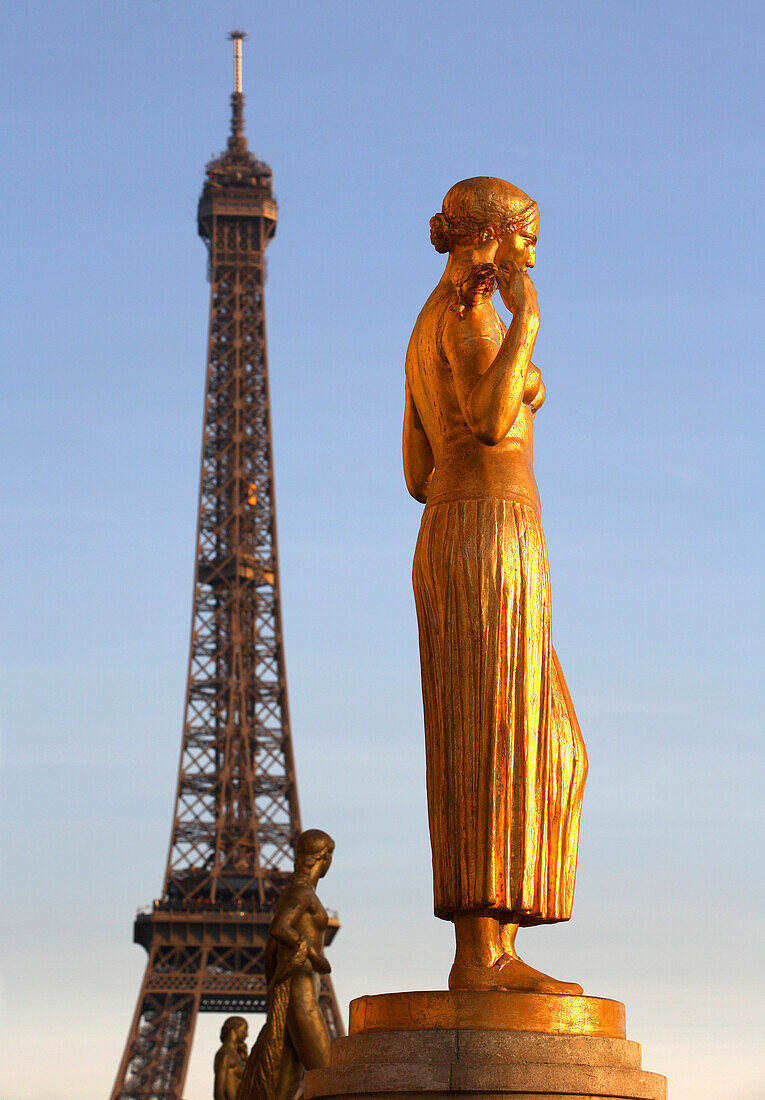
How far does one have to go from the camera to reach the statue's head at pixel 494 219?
7793 mm

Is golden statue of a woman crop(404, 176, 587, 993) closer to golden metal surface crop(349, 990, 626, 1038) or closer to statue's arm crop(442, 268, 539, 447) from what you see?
statue's arm crop(442, 268, 539, 447)

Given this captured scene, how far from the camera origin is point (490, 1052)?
6477 mm

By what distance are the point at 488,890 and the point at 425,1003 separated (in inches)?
23.7

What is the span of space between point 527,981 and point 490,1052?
516mm

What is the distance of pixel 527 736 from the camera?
24.0ft

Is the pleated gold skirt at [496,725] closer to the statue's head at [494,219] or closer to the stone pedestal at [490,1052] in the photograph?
the stone pedestal at [490,1052]

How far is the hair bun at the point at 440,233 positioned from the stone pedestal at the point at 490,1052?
10.7 ft

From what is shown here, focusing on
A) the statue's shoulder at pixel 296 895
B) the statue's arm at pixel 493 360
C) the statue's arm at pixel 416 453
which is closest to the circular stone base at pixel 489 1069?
the statue's arm at pixel 493 360

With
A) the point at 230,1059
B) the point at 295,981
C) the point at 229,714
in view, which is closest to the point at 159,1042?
the point at 229,714

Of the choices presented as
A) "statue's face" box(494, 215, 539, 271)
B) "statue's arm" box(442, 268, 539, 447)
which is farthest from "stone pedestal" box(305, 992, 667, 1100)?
"statue's face" box(494, 215, 539, 271)

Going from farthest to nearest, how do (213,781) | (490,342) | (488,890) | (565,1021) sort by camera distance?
(213,781) → (490,342) → (488,890) → (565,1021)

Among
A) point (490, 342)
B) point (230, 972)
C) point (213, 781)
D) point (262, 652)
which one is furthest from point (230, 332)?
point (490, 342)

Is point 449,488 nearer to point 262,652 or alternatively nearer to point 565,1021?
point 565,1021

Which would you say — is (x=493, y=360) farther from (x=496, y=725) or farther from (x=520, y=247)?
(x=496, y=725)
